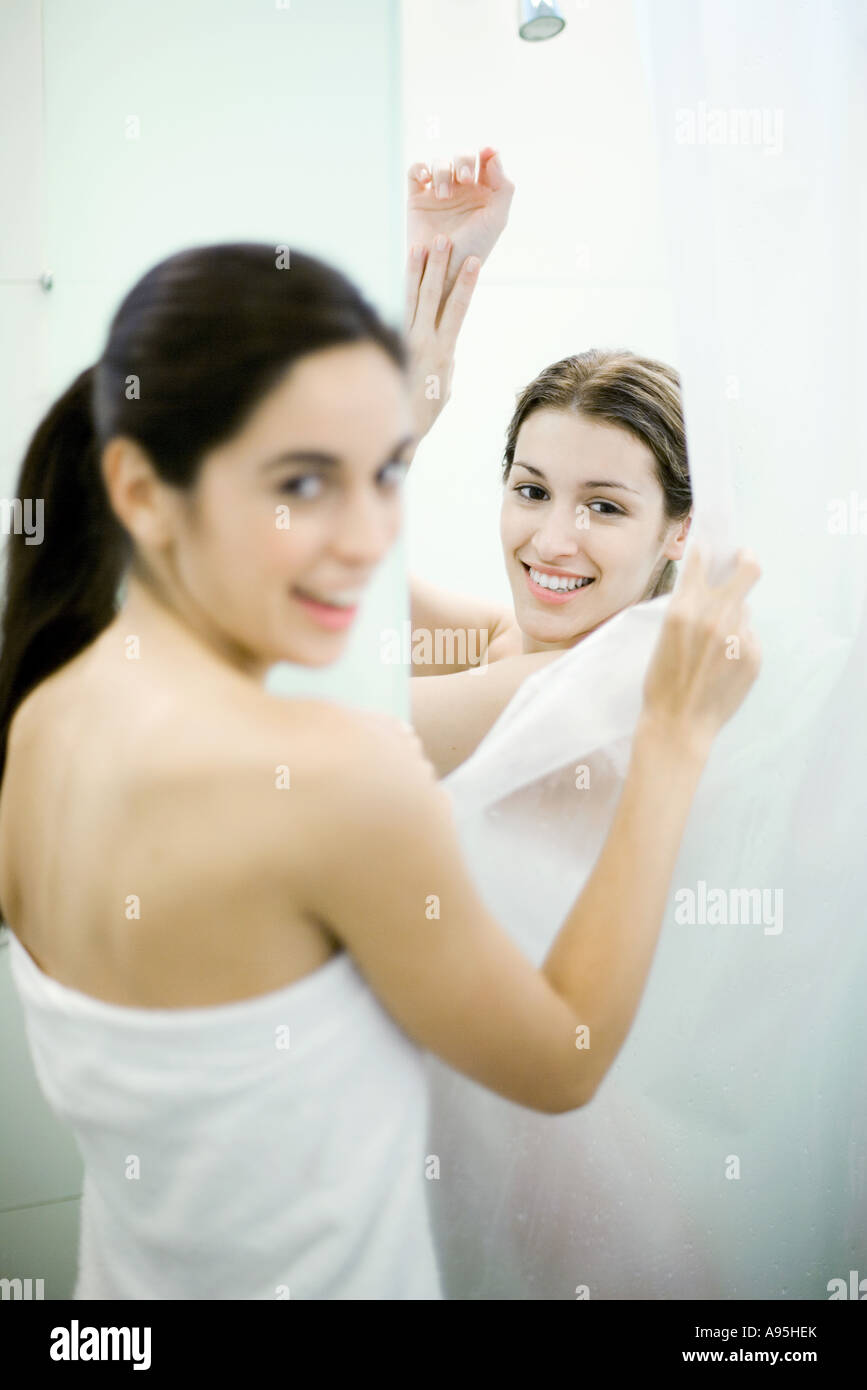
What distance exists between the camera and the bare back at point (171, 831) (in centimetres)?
50

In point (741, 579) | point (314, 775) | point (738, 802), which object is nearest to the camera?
point (314, 775)

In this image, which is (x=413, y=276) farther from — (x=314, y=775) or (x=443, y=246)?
(x=314, y=775)

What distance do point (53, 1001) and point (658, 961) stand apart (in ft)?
1.49

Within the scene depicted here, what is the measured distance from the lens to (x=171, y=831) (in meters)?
0.51

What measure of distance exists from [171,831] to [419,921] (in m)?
0.13

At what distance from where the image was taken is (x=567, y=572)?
3.05 ft

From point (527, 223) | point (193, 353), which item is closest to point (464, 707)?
point (193, 353)

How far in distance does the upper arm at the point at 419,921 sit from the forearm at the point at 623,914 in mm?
16

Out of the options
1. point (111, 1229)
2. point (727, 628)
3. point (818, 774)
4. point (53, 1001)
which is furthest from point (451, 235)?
point (111, 1229)

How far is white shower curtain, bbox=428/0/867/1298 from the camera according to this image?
0.74 metres

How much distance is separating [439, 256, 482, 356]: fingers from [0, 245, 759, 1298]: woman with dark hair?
12.8 inches

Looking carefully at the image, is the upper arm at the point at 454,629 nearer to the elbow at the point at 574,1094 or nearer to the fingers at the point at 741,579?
the fingers at the point at 741,579

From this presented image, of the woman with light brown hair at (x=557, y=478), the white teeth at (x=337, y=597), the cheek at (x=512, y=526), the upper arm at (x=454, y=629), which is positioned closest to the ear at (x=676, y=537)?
the woman with light brown hair at (x=557, y=478)
